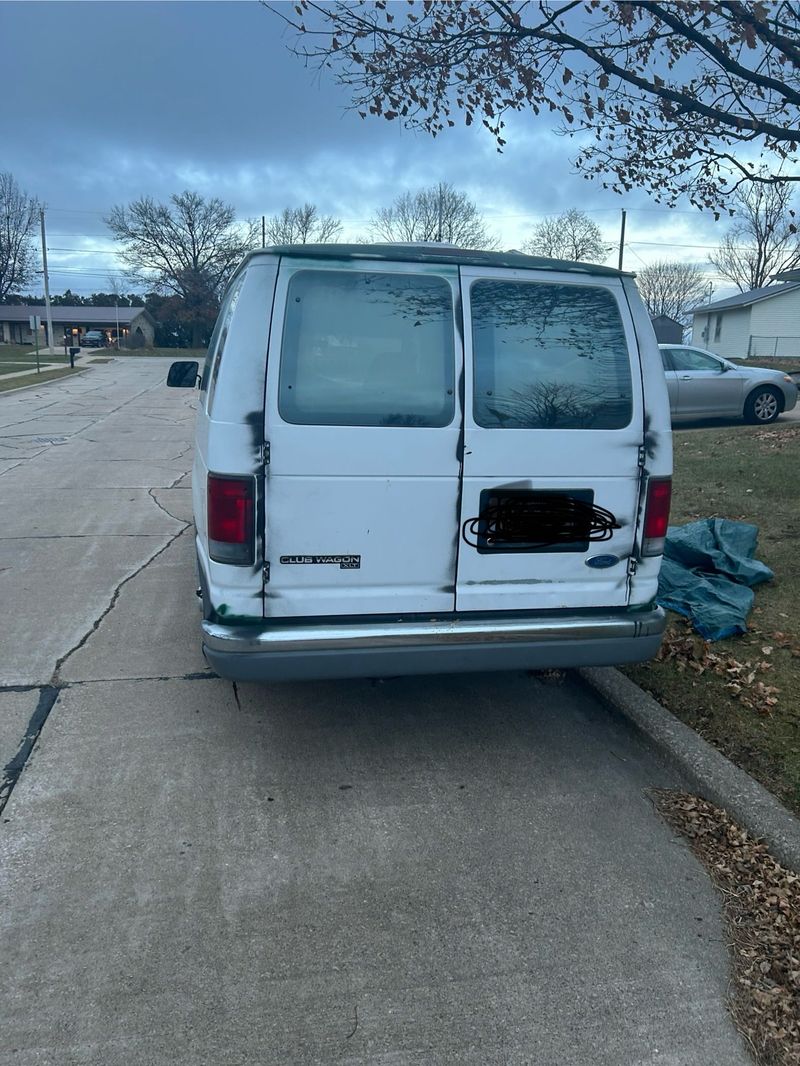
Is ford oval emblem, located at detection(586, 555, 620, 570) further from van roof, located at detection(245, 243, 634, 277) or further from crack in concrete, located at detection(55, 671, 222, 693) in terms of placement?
crack in concrete, located at detection(55, 671, 222, 693)

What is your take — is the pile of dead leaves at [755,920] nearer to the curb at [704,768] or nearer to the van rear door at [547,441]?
the curb at [704,768]

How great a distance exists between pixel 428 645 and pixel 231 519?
1.00m

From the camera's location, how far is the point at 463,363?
11.5ft

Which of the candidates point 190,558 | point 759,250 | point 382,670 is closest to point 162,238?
point 759,250

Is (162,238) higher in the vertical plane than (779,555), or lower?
higher

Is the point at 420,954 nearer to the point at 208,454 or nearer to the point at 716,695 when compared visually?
the point at 208,454

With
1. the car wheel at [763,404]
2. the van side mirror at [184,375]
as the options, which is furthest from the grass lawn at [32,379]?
the van side mirror at [184,375]

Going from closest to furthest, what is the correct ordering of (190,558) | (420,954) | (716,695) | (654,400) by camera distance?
Answer: (420,954), (654,400), (716,695), (190,558)

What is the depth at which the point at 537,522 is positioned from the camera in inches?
142

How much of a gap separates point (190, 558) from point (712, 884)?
5.34 m

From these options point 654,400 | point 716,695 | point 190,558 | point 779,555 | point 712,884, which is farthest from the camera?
point 190,558

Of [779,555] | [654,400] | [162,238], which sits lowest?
[779,555]

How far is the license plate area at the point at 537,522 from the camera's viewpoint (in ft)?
11.7

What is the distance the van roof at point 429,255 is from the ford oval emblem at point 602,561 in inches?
51.3
